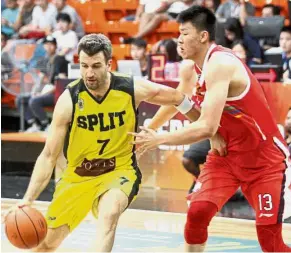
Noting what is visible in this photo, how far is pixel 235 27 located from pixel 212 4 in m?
1.54

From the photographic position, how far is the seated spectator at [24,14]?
15391 mm

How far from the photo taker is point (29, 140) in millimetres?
11766

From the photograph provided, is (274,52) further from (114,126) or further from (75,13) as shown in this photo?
(114,126)

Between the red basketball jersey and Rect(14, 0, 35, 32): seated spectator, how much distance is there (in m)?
9.88

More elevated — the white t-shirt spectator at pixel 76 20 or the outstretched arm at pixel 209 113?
the outstretched arm at pixel 209 113

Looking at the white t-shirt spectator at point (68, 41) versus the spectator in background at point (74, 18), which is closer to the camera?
the white t-shirt spectator at point (68, 41)

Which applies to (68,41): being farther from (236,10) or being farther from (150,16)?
(236,10)

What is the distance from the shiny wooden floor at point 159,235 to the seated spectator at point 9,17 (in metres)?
6.72

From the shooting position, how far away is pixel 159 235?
323 inches

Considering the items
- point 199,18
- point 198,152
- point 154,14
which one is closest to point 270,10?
point 154,14

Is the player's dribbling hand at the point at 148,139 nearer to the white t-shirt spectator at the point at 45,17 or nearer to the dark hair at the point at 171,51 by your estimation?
the dark hair at the point at 171,51

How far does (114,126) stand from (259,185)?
1077 millimetres

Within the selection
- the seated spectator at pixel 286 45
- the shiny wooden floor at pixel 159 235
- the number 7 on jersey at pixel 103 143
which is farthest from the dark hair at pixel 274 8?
the number 7 on jersey at pixel 103 143

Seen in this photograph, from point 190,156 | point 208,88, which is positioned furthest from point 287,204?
point 190,156
